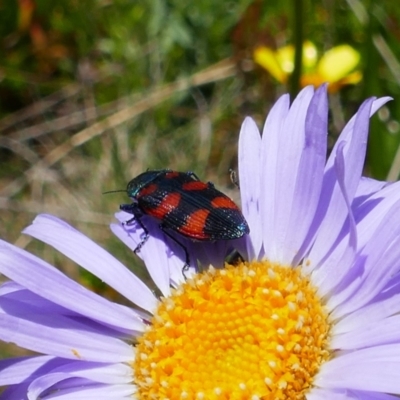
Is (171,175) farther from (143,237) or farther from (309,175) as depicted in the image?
(309,175)

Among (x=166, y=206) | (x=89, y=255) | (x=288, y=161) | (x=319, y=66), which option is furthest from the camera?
(x=319, y=66)

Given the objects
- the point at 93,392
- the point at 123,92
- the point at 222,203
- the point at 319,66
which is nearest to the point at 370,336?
the point at 222,203

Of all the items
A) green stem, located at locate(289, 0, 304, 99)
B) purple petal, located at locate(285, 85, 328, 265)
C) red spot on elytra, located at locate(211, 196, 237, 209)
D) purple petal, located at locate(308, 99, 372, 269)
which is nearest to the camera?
purple petal, located at locate(308, 99, 372, 269)

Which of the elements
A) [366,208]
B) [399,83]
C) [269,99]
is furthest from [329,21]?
[366,208]

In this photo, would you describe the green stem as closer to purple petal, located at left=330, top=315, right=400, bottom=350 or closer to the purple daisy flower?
the purple daisy flower

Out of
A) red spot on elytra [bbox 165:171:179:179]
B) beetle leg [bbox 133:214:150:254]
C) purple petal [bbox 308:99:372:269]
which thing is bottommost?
purple petal [bbox 308:99:372:269]

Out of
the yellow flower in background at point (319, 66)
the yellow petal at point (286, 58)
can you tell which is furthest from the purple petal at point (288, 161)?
the yellow petal at point (286, 58)

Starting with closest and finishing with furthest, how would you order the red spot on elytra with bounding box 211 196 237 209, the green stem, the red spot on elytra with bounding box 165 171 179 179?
1. the red spot on elytra with bounding box 211 196 237 209
2. the red spot on elytra with bounding box 165 171 179 179
3. the green stem

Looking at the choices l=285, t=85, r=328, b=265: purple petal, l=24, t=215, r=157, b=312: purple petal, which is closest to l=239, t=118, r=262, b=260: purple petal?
l=285, t=85, r=328, b=265: purple petal
